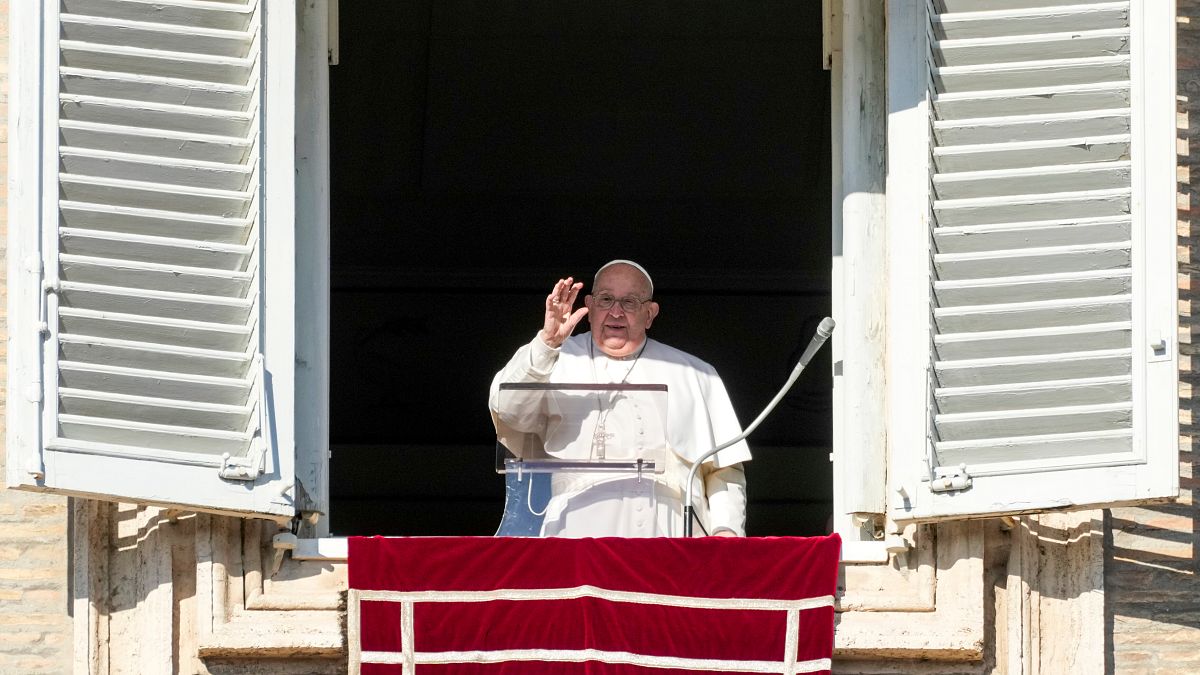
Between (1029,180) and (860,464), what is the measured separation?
829mm

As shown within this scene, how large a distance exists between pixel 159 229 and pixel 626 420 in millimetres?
1253

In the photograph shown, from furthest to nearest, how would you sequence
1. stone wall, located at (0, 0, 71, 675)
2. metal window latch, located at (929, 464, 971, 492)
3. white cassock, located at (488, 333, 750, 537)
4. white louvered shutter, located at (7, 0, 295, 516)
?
1. white cassock, located at (488, 333, 750, 537)
2. stone wall, located at (0, 0, 71, 675)
3. metal window latch, located at (929, 464, 971, 492)
4. white louvered shutter, located at (7, 0, 295, 516)

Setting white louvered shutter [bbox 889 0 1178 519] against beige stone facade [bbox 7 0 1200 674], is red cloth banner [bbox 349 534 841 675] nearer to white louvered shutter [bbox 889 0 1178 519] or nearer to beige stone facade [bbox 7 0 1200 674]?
beige stone facade [bbox 7 0 1200 674]

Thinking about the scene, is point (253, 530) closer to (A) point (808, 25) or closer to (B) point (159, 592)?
(B) point (159, 592)

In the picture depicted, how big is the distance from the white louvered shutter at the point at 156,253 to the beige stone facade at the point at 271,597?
262 millimetres

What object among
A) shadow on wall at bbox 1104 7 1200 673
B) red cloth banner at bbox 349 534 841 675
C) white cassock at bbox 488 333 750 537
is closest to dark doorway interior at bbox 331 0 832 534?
white cassock at bbox 488 333 750 537

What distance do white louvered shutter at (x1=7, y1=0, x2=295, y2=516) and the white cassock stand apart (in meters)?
0.71

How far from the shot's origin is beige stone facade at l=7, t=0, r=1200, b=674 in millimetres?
6055

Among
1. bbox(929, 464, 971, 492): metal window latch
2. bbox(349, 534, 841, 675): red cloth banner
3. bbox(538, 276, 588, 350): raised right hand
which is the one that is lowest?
bbox(349, 534, 841, 675): red cloth banner

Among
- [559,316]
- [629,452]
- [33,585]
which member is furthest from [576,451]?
[33,585]

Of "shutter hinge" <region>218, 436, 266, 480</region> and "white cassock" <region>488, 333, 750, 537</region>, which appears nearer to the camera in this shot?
"shutter hinge" <region>218, 436, 266, 480</region>

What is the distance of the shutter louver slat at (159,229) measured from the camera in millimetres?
5957

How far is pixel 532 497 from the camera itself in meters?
6.27

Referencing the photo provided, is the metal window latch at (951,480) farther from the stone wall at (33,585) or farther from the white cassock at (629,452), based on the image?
the stone wall at (33,585)
